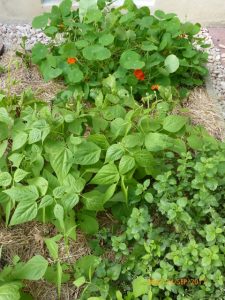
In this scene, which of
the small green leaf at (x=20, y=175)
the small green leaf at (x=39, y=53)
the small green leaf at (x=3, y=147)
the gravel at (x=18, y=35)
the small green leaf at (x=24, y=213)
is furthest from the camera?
the gravel at (x=18, y=35)

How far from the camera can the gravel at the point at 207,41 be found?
305 centimetres

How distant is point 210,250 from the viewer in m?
1.72

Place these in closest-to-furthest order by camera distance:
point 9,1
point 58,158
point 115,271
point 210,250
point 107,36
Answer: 1. point 210,250
2. point 115,271
3. point 58,158
4. point 107,36
5. point 9,1

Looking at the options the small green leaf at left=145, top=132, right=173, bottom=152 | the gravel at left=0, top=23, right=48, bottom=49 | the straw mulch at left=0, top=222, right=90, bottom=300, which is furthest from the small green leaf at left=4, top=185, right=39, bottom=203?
the gravel at left=0, top=23, right=48, bottom=49

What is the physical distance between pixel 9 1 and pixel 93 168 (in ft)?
6.94

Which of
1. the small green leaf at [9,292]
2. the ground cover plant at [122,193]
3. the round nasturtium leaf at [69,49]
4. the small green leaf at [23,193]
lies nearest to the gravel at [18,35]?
the round nasturtium leaf at [69,49]

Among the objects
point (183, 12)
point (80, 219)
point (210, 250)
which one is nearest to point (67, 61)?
point (80, 219)

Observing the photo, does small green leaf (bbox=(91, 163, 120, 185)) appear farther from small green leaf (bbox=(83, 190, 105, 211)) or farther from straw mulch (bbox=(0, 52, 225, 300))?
straw mulch (bbox=(0, 52, 225, 300))

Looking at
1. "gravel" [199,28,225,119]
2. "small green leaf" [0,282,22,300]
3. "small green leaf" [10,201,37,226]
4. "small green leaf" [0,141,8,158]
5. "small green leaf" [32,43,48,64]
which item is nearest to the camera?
"small green leaf" [0,282,22,300]

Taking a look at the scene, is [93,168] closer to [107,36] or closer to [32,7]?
[107,36]

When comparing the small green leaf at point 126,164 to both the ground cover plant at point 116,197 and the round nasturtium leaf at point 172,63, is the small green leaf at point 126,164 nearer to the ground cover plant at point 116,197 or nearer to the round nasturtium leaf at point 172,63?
the ground cover plant at point 116,197

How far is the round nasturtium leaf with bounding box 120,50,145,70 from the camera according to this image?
8.41ft

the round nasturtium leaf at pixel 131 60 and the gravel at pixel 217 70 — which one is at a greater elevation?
the round nasturtium leaf at pixel 131 60

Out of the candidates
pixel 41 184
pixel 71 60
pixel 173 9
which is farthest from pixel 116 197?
pixel 173 9
